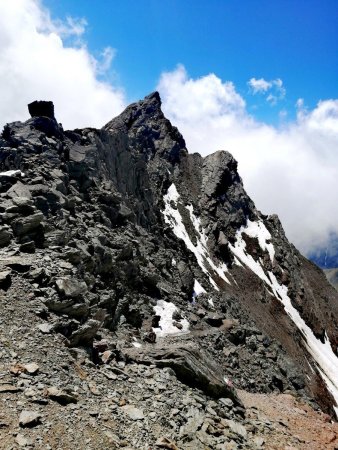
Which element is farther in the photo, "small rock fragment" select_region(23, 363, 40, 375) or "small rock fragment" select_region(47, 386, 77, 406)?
"small rock fragment" select_region(23, 363, 40, 375)

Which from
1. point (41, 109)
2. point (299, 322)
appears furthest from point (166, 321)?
point (299, 322)

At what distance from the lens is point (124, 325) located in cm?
3619

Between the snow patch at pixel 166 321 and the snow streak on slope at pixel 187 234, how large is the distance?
126 feet

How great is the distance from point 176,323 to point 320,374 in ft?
186

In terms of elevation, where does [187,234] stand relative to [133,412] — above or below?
above

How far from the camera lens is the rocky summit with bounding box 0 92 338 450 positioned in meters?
15.1

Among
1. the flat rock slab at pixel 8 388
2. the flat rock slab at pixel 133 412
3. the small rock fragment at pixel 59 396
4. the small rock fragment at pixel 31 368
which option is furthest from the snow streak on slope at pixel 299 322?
the flat rock slab at pixel 8 388

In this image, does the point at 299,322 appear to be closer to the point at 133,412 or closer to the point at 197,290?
the point at 197,290

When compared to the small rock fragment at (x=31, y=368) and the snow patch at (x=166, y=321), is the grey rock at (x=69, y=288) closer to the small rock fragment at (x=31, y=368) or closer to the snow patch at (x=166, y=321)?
the small rock fragment at (x=31, y=368)

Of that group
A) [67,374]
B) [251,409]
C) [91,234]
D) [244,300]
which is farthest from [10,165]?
[244,300]

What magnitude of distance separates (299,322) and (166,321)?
72.7 meters

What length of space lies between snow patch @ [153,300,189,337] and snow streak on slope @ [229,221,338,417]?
180 ft

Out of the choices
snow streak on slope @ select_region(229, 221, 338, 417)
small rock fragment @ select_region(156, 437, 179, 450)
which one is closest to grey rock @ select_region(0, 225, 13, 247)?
small rock fragment @ select_region(156, 437, 179, 450)

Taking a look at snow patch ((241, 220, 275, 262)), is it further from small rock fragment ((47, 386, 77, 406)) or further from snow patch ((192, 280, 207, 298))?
small rock fragment ((47, 386, 77, 406))
